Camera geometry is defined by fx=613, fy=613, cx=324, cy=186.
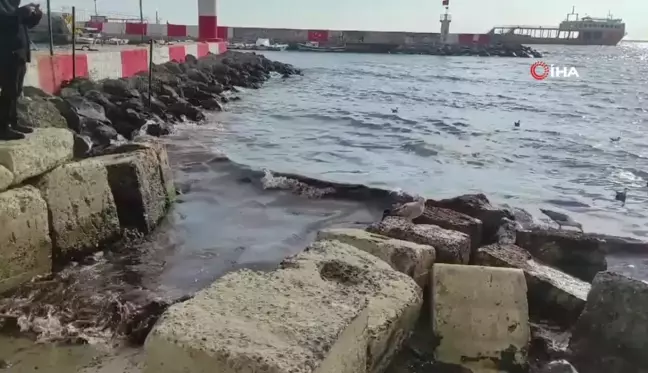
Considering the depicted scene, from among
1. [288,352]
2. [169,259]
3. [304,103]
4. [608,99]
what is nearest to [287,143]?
[169,259]

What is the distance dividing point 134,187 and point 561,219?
4532mm

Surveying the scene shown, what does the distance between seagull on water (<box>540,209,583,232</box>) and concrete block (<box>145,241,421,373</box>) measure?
4.07m

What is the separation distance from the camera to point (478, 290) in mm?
3340

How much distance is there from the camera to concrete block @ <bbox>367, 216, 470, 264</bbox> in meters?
4.12

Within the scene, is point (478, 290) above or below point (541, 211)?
above

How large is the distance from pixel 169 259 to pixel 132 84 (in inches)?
322

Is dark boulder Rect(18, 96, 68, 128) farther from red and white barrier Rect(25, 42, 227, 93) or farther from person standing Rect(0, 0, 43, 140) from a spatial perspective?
person standing Rect(0, 0, 43, 140)

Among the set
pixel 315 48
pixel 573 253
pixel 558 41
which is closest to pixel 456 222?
pixel 573 253

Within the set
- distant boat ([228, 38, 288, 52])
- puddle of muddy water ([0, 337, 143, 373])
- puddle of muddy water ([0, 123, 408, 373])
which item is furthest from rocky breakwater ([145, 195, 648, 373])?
distant boat ([228, 38, 288, 52])

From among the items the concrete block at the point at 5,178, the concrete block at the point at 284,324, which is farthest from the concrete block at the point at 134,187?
the concrete block at the point at 284,324

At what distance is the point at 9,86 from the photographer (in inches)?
168

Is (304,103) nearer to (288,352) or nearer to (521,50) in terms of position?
(288,352)

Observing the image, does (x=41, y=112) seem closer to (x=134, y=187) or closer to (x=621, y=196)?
(x=134, y=187)

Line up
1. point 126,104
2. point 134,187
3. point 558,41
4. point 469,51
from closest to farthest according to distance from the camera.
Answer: point 134,187 → point 126,104 → point 469,51 → point 558,41
